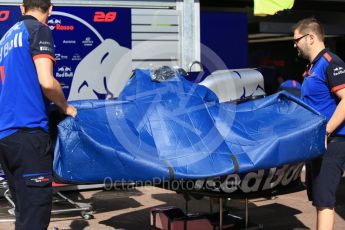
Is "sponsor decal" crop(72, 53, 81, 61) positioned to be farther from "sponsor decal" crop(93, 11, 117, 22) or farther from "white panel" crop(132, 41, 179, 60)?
"white panel" crop(132, 41, 179, 60)

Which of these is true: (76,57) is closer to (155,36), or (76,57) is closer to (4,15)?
(4,15)

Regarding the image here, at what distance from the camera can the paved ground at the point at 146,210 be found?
5863 mm

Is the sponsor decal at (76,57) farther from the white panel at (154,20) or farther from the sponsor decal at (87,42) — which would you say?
the white panel at (154,20)

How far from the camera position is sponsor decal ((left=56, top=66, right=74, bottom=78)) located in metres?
7.44

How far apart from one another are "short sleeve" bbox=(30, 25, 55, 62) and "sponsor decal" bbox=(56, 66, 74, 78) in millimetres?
3882

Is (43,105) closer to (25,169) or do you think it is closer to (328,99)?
(25,169)

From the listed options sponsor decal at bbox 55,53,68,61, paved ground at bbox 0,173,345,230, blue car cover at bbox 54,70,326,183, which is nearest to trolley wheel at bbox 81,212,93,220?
paved ground at bbox 0,173,345,230

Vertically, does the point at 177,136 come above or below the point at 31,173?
above

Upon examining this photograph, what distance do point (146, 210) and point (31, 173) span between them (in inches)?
123

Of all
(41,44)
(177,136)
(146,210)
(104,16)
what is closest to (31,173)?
(41,44)

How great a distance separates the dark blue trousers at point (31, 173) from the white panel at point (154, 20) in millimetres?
4494

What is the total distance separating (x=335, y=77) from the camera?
4262 millimetres

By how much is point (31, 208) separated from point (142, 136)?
971 mm

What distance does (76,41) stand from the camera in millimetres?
7508
